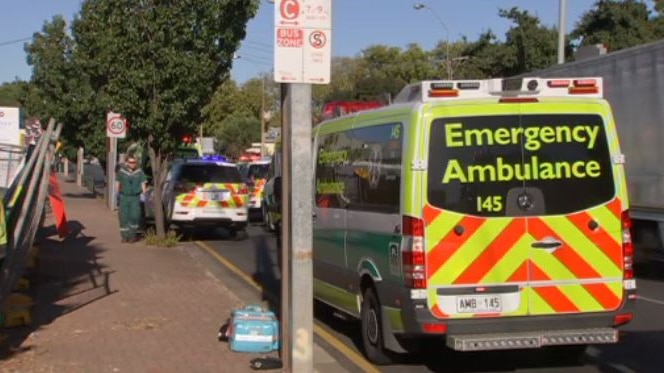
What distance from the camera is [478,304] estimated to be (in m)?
6.66

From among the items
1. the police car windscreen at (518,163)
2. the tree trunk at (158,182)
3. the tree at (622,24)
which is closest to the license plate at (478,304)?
the police car windscreen at (518,163)

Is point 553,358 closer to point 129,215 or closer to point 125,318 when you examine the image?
point 125,318

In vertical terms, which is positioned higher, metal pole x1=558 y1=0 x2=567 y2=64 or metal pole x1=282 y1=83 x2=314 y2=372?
metal pole x1=558 y1=0 x2=567 y2=64

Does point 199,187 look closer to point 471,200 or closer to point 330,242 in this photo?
point 330,242

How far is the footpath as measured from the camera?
24.1 feet

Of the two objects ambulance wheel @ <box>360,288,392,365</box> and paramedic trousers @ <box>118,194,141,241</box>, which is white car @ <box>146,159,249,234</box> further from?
ambulance wheel @ <box>360,288,392,365</box>

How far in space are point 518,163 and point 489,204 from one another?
41 centimetres

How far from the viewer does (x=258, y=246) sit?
18.4m

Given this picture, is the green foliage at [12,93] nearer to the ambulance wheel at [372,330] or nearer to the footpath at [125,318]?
the footpath at [125,318]

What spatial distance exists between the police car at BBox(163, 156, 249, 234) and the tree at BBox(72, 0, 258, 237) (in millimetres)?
1190

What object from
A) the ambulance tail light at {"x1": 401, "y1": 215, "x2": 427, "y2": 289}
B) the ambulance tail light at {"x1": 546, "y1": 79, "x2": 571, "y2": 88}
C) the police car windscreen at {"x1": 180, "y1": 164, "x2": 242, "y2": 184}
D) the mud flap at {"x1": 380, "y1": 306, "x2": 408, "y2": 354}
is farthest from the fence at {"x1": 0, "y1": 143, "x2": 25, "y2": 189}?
the police car windscreen at {"x1": 180, "y1": 164, "x2": 242, "y2": 184}

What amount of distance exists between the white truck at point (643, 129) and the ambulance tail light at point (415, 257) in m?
7.70

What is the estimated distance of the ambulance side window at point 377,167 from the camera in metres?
7.05

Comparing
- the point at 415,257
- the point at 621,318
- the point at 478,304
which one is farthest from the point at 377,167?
the point at 621,318
